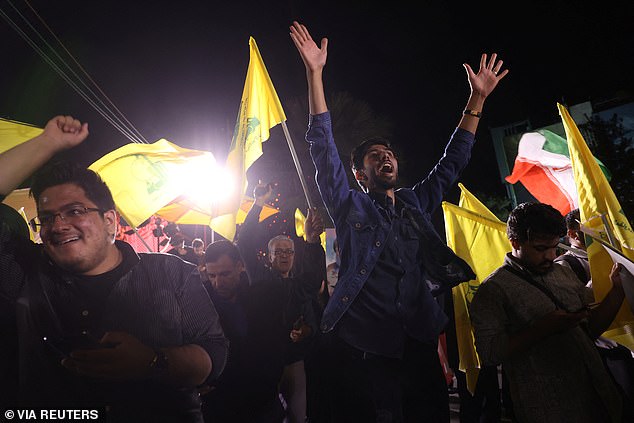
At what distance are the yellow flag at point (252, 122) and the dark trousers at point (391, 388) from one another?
197cm

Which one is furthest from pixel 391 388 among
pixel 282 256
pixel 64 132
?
pixel 282 256

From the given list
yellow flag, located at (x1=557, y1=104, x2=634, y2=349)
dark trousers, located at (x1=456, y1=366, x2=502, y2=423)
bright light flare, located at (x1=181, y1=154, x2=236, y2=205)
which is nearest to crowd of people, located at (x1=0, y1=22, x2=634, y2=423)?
yellow flag, located at (x1=557, y1=104, x2=634, y2=349)

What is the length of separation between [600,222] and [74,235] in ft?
12.0

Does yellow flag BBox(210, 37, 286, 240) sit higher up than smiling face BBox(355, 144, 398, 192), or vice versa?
yellow flag BBox(210, 37, 286, 240)

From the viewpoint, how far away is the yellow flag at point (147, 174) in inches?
170

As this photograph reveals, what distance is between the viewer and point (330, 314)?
2432 mm

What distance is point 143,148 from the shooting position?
15.6ft

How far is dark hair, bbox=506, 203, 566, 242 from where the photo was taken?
8.74 ft

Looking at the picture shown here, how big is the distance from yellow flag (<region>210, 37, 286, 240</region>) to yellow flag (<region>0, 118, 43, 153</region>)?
162 centimetres

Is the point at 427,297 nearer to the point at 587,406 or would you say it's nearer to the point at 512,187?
the point at 587,406

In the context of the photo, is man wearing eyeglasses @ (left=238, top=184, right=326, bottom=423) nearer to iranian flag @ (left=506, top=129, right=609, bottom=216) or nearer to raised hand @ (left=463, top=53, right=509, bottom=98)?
raised hand @ (left=463, top=53, right=509, bottom=98)

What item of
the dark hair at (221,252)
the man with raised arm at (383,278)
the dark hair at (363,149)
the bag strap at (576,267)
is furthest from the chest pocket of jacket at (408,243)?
the dark hair at (221,252)

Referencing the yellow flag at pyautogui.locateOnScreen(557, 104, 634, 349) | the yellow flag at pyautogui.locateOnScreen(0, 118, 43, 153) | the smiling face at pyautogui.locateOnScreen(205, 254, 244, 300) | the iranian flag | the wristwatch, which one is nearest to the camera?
the wristwatch

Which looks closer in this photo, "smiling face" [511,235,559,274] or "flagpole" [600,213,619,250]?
"smiling face" [511,235,559,274]
